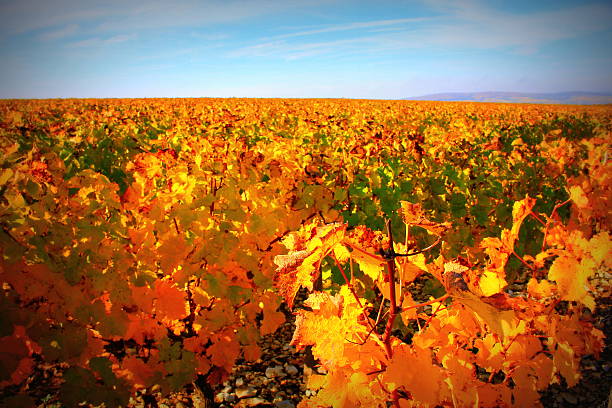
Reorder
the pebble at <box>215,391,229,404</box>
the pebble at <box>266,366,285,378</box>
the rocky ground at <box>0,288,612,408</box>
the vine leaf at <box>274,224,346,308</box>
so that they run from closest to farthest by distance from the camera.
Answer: the vine leaf at <box>274,224,346,308</box> → the rocky ground at <box>0,288,612,408</box> → the pebble at <box>215,391,229,404</box> → the pebble at <box>266,366,285,378</box>

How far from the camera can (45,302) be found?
2043 millimetres

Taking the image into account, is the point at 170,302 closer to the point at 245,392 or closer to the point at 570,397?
the point at 245,392

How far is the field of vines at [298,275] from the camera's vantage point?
1.14 metres

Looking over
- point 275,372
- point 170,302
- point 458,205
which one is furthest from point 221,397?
point 458,205

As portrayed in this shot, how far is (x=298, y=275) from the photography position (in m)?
1.07

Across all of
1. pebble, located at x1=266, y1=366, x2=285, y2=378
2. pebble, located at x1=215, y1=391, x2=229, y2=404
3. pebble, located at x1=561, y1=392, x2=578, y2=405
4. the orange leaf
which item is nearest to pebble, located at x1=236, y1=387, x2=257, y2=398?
pebble, located at x1=215, y1=391, x2=229, y2=404

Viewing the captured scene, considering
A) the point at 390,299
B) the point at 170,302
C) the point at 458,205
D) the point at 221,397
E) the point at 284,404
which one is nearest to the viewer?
the point at 390,299

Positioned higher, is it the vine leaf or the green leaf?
the vine leaf

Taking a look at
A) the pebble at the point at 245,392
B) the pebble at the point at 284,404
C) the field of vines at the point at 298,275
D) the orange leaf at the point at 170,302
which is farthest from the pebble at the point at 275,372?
the orange leaf at the point at 170,302

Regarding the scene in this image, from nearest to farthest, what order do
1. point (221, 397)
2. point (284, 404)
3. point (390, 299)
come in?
point (390, 299) → point (284, 404) → point (221, 397)

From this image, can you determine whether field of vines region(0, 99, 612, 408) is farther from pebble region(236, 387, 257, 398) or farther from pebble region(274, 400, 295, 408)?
pebble region(274, 400, 295, 408)

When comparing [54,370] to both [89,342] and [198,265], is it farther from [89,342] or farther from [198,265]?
[198,265]

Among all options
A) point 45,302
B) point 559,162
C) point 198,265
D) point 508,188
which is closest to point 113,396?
point 45,302

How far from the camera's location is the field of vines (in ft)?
3.74
